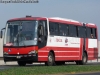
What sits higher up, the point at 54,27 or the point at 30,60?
the point at 54,27

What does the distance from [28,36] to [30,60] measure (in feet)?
5.14

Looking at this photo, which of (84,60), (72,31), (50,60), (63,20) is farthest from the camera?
(84,60)

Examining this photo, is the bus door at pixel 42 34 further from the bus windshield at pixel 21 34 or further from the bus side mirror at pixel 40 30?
the bus windshield at pixel 21 34

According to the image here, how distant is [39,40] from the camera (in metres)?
28.6

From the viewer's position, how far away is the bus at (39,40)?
2842 centimetres

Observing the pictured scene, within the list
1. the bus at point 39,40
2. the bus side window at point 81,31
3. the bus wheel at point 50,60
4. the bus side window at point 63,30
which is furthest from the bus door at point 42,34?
the bus side window at point 81,31

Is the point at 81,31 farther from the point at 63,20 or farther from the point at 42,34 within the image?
the point at 42,34

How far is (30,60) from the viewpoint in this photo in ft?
93.2

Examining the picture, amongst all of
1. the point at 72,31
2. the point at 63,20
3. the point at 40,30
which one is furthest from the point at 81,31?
the point at 40,30

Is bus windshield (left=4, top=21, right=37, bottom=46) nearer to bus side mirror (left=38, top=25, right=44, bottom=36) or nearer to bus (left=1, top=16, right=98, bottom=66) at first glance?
bus (left=1, top=16, right=98, bottom=66)

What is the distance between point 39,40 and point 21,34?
1245 millimetres

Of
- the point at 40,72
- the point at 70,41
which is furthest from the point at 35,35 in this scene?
the point at 40,72

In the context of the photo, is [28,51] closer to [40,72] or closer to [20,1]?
[40,72]

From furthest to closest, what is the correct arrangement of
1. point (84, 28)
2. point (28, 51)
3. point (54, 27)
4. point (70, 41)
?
point (84, 28), point (70, 41), point (54, 27), point (28, 51)
